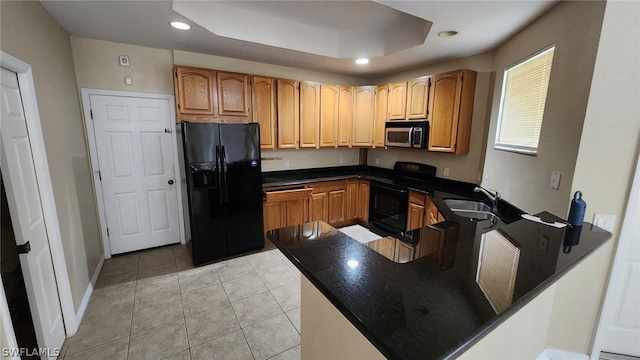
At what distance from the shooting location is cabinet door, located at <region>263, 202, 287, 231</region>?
3.49m

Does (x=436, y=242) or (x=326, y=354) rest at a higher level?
(x=436, y=242)

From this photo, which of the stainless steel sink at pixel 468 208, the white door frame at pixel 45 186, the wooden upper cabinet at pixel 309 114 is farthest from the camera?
the wooden upper cabinet at pixel 309 114

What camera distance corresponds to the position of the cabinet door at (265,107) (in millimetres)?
3438

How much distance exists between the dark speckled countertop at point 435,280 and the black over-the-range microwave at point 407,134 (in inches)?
78.2

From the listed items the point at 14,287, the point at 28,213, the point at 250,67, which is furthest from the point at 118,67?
the point at 14,287

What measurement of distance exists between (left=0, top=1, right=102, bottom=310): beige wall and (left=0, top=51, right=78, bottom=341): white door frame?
0.30 feet

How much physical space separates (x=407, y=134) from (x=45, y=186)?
366 centimetres

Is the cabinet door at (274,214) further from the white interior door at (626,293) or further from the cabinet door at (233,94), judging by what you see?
the white interior door at (626,293)

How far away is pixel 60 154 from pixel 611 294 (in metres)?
4.20

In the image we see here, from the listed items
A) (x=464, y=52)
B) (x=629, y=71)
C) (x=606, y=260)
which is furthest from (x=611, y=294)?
(x=464, y=52)

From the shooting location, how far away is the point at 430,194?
9.91ft

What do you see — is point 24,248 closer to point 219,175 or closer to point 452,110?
point 219,175

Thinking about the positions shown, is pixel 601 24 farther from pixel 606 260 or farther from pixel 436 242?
pixel 436 242

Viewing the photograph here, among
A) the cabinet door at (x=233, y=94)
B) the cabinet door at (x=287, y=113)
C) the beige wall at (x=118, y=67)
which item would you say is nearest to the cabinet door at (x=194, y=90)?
the cabinet door at (x=233, y=94)
